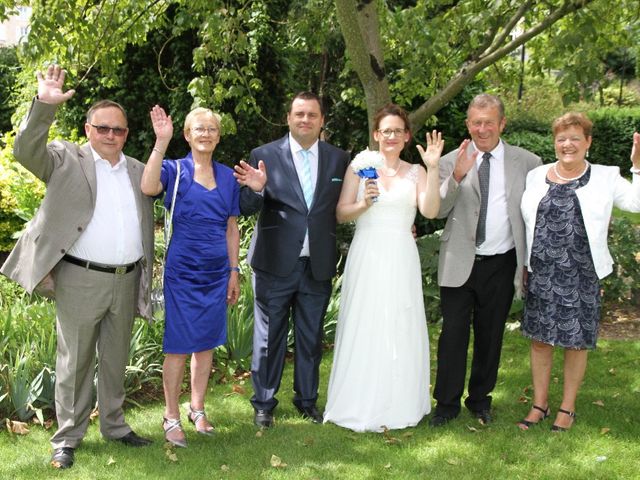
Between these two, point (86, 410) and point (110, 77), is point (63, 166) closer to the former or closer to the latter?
point (86, 410)

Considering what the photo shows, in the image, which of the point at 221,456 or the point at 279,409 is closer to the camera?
the point at 221,456

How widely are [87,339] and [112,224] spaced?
2.22 ft

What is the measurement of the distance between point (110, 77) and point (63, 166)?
4486 millimetres

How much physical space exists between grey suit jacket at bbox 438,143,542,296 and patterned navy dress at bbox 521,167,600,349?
13 centimetres

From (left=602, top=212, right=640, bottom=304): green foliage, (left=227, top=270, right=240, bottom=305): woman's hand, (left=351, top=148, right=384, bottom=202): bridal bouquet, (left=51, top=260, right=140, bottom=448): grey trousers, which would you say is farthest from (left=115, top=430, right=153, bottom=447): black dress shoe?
(left=602, top=212, right=640, bottom=304): green foliage

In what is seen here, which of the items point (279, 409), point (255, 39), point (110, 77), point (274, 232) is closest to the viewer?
point (274, 232)

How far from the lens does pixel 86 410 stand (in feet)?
13.8

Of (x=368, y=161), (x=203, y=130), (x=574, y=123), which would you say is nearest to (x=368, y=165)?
(x=368, y=161)

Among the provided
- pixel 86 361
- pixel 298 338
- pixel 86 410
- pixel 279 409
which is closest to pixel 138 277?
pixel 86 361

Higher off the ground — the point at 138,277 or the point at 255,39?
the point at 255,39

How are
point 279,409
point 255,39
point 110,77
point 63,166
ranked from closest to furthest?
point 63,166 → point 279,409 → point 110,77 → point 255,39

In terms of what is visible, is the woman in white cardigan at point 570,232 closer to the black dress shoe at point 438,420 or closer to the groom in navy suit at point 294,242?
the black dress shoe at point 438,420

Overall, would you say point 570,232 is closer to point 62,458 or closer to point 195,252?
point 195,252

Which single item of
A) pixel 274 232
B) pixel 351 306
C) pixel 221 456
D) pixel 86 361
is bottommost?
pixel 221 456
